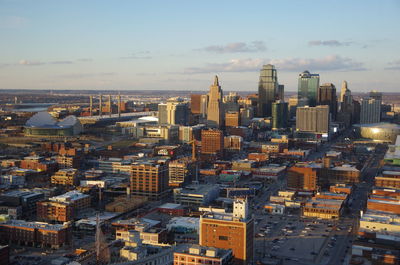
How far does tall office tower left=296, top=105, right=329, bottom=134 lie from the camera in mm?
64688

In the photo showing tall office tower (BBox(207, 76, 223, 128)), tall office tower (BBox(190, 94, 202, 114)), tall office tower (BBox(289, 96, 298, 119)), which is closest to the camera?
tall office tower (BBox(207, 76, 223, 128))

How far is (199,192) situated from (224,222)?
11369 millimetres

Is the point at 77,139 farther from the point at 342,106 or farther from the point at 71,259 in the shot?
the point at 342,106

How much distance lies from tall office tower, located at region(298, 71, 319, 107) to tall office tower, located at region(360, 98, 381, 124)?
12.0m

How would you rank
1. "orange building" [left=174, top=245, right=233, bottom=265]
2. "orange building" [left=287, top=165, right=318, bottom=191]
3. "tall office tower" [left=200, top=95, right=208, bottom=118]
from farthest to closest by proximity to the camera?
1. "tall office tower" [left=200, top=95, right=208, bottom=118]
2. "orange building" [left=287, top=165, right=318, bottom=191]
3. "orange building" [left=174, top=245, right=233, bottom=265]

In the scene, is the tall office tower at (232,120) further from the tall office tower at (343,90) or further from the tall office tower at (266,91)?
the tall office tower at (343,90)

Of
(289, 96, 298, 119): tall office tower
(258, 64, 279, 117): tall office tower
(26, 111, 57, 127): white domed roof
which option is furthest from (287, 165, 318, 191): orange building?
(258, 64, 279, 117): tall office tower

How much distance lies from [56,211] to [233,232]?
10587 millimetres

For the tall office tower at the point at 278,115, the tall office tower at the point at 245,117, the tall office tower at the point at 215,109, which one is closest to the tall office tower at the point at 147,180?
the tall office tower at the point at 215,109

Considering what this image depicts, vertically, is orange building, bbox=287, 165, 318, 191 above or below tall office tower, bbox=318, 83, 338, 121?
below

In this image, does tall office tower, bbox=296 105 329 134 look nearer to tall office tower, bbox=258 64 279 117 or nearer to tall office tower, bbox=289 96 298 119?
tall office tower, bbox=289 96 298 119

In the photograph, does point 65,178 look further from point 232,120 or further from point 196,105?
point 196,105

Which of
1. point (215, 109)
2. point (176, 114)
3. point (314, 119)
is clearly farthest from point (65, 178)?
point (314, 119)

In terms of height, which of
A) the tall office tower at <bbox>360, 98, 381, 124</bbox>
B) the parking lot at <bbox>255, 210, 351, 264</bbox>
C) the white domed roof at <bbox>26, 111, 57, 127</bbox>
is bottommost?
the parking lot at <bbox>255, 210, 351, 264</bbox>
